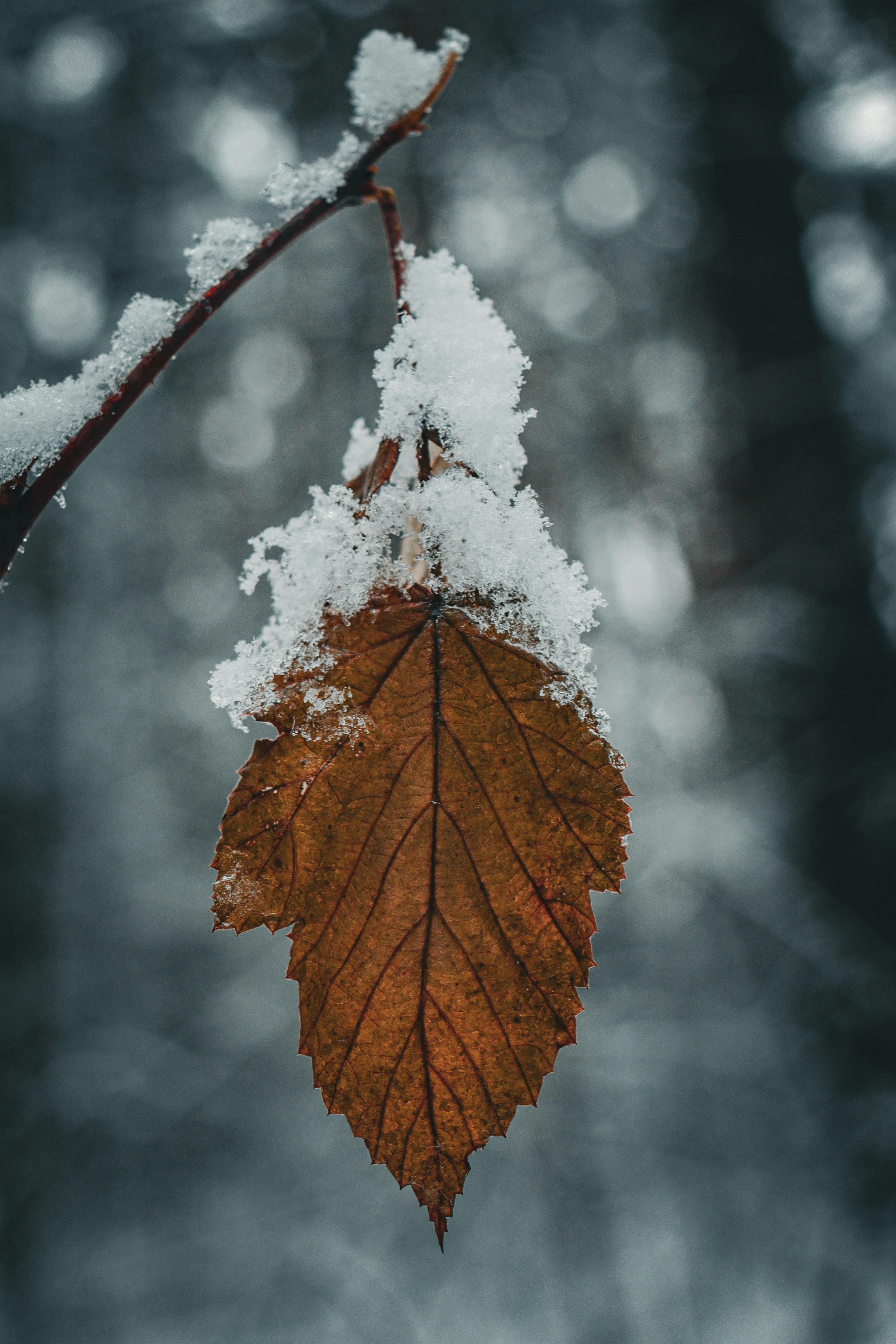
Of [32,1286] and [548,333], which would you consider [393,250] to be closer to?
[548,333]

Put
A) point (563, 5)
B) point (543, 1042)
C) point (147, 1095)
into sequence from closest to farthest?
point (543, 1042) < point (147, 1095) < point (563, 5)

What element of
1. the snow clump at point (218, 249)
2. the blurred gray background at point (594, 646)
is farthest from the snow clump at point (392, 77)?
the blurred gray background at point (594, 646)

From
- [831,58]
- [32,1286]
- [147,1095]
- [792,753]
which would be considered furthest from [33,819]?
[831,58]

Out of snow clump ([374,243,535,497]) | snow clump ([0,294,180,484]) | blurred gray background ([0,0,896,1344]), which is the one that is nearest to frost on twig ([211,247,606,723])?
snow clump ([374,243,535,497])

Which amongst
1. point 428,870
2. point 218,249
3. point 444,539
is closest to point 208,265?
point 218,249

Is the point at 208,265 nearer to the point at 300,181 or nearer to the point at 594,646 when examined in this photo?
the point at 300,181

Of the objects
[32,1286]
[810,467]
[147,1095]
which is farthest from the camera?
[147,1095]

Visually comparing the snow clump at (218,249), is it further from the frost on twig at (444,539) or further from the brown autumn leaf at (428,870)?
the brown autumn leaf at (428,870)
